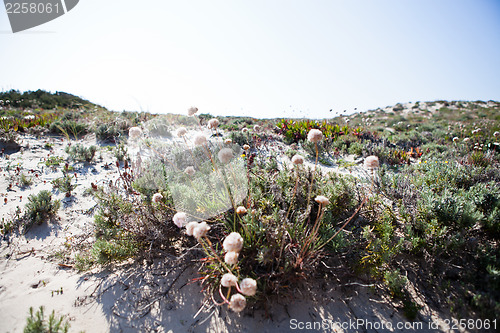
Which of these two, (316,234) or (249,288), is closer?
(249,288)

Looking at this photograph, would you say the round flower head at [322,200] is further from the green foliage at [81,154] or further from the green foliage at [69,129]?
the green foliage at [69,129]

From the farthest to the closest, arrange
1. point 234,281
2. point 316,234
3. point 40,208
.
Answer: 1. point 40,208
2. point 316,234
3. point 234,281

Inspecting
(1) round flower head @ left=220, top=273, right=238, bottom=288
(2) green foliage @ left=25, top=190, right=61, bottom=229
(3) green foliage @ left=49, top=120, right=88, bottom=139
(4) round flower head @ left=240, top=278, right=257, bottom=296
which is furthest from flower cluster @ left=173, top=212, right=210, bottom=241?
(3) green foliage @ left=49, top=120, right=88, bottom=139

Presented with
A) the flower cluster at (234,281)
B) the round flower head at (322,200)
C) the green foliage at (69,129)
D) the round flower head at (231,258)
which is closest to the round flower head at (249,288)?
the flower cluster at (234,281)

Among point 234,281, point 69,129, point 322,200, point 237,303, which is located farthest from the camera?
point 69,129

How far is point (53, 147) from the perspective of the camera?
716 centimetres

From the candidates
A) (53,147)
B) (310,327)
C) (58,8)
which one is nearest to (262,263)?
(310,327)

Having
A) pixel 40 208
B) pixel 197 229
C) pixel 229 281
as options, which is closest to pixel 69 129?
pixel 40 208

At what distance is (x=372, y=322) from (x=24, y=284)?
163 inches

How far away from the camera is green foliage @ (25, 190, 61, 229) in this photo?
383cm

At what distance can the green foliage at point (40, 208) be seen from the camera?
3834 millimetres

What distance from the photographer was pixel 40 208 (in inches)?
155

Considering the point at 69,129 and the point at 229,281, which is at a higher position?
the point at 69,129

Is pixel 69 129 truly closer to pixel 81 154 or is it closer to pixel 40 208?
pixel 81 154
